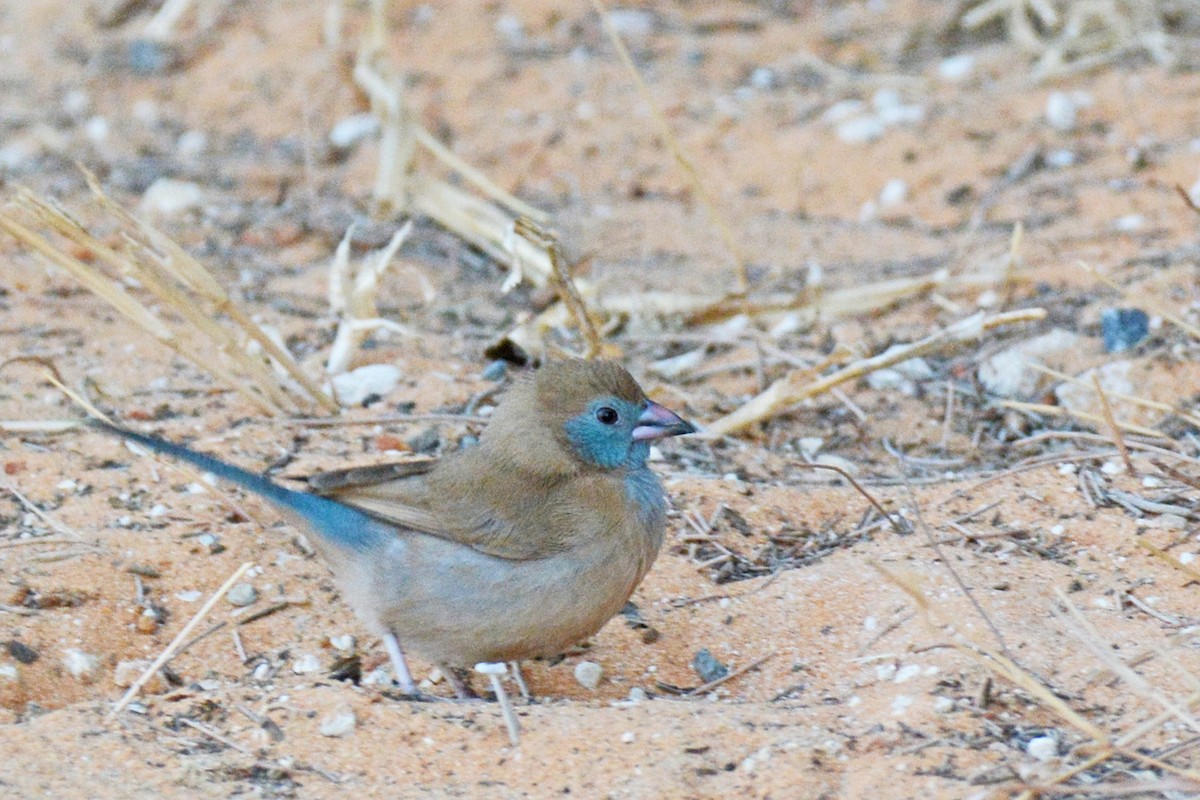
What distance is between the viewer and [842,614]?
3.78 meters

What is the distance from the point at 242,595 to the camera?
392 centimetres

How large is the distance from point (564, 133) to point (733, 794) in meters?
5.13

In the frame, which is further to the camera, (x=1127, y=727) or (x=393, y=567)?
(x=393, y=567)

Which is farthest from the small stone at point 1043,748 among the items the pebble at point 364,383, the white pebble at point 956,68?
the white pebble at point 956,68

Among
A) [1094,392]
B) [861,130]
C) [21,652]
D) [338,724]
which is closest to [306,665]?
[338,724]

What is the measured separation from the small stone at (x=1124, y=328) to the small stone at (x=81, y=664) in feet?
11.3

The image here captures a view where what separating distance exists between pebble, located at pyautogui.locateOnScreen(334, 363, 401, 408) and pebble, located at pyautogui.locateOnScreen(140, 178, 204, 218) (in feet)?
6.91

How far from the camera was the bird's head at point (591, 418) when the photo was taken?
4.00 metres

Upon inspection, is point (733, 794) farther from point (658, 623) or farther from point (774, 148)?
point (774, 148)

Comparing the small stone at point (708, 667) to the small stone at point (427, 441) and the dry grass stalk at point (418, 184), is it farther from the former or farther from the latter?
the dry grass stalk at point (418, 184)

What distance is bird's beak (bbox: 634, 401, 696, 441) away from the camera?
403 cm

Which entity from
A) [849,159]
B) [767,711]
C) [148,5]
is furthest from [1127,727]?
[148,5]

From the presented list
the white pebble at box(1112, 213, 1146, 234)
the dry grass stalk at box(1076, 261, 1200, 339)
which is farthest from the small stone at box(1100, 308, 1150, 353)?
the white pebble at box(1112, 213, 1146, 234)

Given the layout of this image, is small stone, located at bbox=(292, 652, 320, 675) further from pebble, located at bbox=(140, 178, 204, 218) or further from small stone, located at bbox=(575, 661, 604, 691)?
pebble, located at bbox=(140, 178, 204, 218)
